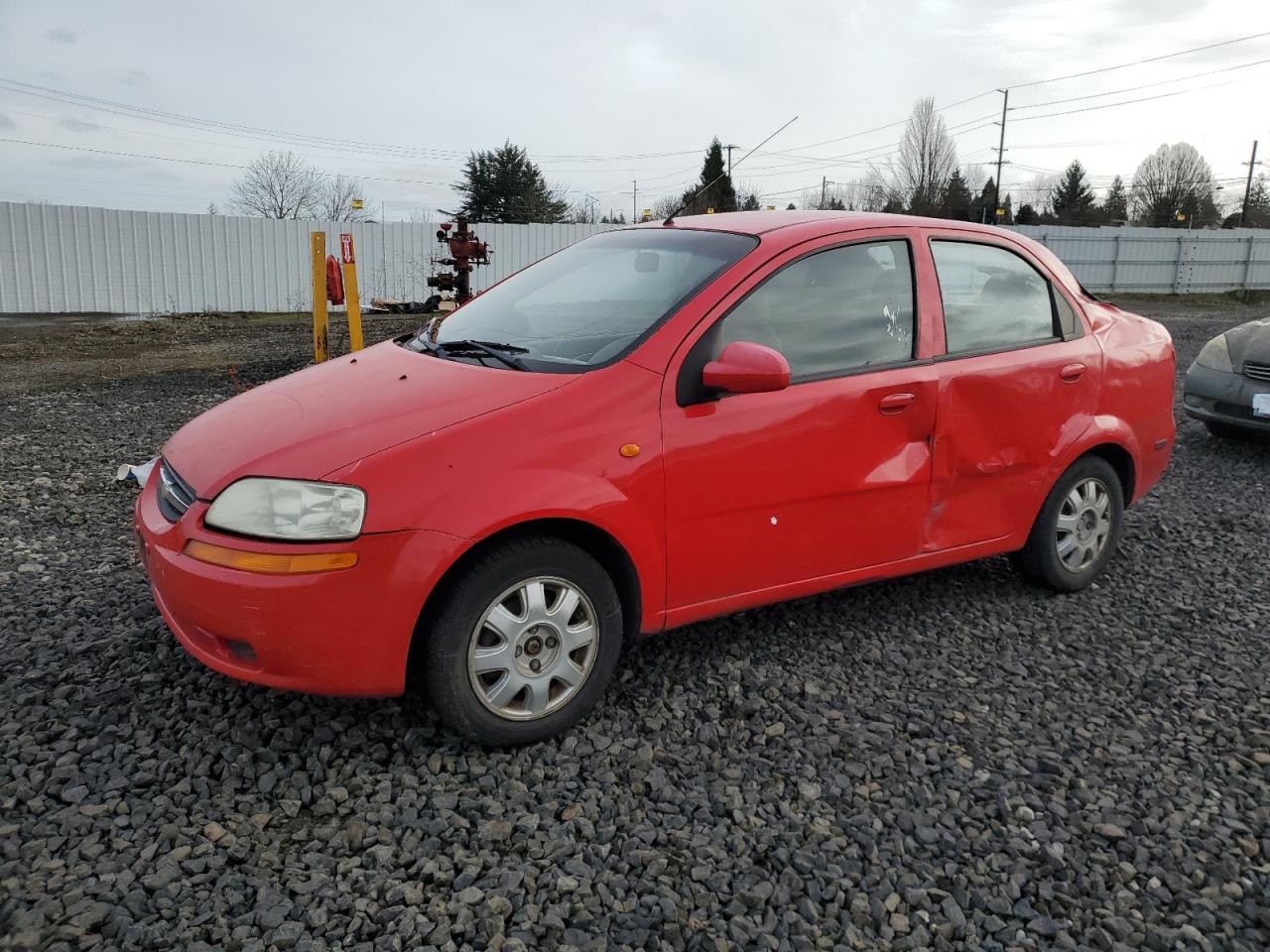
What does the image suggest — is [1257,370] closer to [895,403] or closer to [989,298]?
[989,298]

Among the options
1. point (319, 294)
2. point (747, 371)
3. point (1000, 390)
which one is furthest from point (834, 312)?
point (319, 294)

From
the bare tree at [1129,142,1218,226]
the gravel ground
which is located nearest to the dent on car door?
the gravel ground

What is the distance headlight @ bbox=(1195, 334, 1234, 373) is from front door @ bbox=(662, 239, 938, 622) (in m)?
5.43

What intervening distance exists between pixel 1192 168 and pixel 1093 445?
8020 centimetres

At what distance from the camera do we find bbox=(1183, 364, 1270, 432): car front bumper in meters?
7.51

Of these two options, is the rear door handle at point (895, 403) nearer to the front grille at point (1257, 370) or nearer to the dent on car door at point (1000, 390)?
the dent on car door at point (1000, 390)

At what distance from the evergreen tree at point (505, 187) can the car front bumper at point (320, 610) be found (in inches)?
1757

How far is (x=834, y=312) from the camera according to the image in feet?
12.0

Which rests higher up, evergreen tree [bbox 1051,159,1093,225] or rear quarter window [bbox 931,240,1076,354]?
evergreen tree [bbox 1051,159,1093,225]

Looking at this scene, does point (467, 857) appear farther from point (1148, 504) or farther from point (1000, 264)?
point (1148, 504)

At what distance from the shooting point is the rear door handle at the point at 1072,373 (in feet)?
13.9

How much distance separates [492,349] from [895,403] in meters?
1.53

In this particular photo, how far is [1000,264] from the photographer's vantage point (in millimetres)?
4242

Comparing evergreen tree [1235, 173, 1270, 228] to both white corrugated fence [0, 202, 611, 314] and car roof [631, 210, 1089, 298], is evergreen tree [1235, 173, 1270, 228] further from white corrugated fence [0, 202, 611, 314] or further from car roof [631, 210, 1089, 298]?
car roof [631, 210, 1089, 298]
